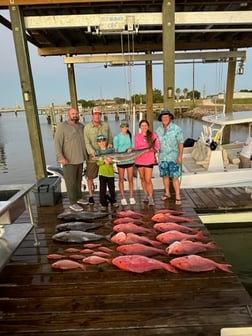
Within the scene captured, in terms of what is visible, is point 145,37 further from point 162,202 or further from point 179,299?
point 179,299

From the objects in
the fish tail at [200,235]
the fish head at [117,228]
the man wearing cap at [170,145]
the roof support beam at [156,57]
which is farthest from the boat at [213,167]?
the fish tail at [200,235]

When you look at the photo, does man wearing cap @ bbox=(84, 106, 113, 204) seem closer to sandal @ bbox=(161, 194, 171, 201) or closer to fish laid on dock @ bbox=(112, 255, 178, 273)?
sandal @ bbox=(161, 194, 171, 201)

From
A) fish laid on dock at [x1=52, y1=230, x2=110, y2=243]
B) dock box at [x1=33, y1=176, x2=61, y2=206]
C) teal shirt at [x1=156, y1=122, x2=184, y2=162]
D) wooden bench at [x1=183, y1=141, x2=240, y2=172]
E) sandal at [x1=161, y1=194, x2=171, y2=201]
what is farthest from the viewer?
wooden bench at [x1=183, y1=141, x2=240, y2=172]

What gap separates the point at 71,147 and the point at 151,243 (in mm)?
2010

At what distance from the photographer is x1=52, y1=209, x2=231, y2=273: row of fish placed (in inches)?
124

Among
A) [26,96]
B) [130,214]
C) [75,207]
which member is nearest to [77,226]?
[75,207]

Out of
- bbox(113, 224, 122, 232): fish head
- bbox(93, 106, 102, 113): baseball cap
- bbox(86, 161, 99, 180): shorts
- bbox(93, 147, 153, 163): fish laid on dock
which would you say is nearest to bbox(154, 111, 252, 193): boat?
bbox(86, 161, 99, 180): shorts

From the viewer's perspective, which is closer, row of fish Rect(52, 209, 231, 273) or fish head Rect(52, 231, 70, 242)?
row of fish Rect(52, 209, 231, 273)

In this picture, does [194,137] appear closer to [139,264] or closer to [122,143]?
[122,143]

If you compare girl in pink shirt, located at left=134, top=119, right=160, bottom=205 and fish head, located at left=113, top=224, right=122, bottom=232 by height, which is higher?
girl in pink shirt, located at left=134, top=119, right=160, bottom=205

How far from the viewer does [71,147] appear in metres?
4.61

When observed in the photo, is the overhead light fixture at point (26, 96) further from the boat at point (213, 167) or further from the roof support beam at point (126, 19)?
the boat at point (213, 167)

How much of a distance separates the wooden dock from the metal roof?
4.39 meters

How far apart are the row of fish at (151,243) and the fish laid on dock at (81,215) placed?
0.99 feet
